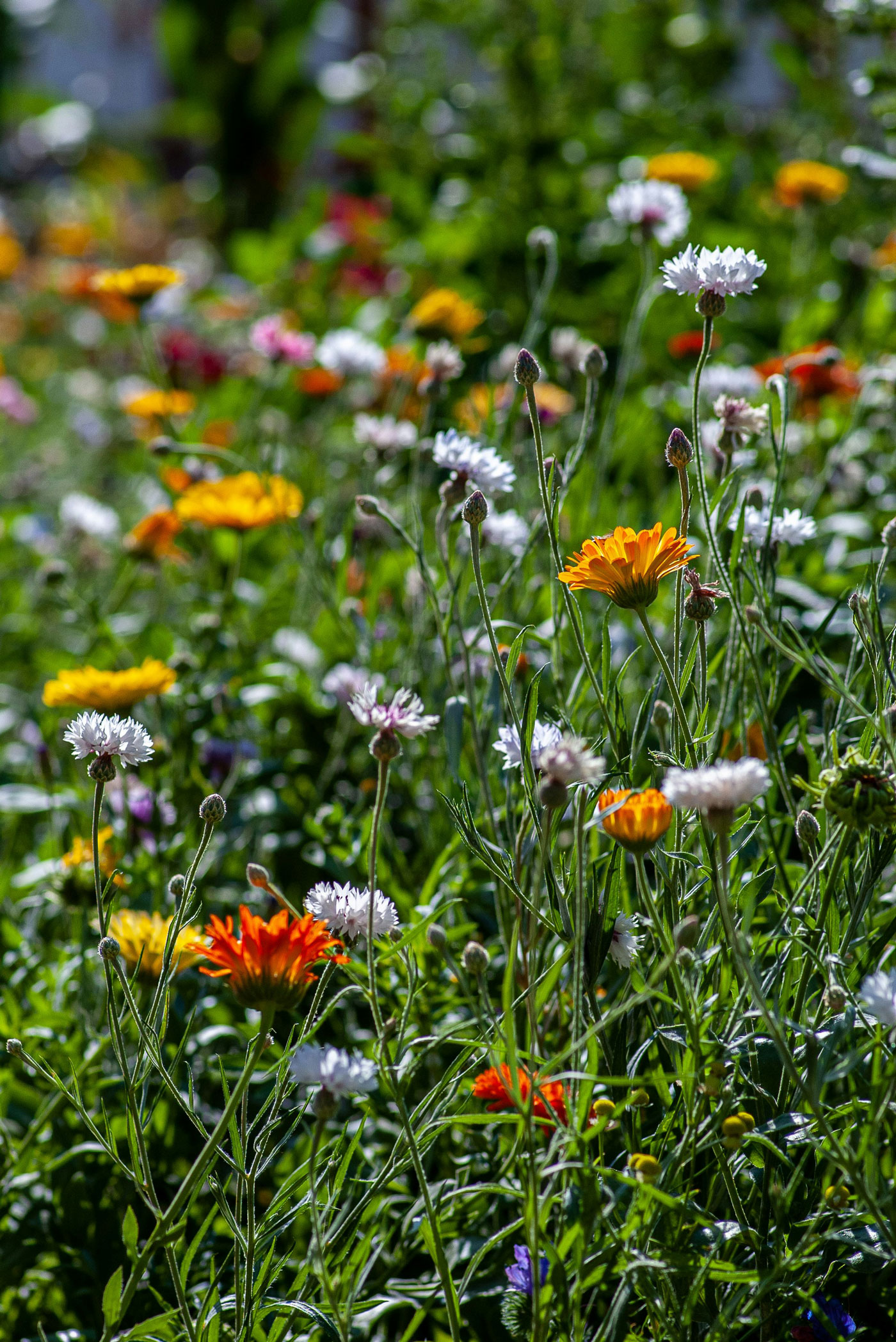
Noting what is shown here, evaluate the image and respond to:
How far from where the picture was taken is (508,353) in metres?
1.53

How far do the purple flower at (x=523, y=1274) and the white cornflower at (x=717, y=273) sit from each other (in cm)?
59

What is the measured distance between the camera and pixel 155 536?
4.76 ft

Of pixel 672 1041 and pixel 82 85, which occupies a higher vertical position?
pixel 82 85

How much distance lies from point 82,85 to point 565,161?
25.5 feet

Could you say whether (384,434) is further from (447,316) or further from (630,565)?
(630,565)

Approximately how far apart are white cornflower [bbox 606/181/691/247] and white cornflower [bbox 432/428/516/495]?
0.54 m

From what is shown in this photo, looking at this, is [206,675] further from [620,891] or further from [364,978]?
[620,891]

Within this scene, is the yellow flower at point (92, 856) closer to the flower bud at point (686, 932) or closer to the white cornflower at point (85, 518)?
the flower bud at point (686, 932)

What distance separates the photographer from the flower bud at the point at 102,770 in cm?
71

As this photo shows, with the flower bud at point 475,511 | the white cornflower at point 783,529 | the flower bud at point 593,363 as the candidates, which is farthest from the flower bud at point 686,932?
the flower bud at point 593,363

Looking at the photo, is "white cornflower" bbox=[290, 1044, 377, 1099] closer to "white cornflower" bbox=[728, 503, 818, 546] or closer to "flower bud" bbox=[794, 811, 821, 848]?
"flower bud" bbox=[794, 811, 821, 848]

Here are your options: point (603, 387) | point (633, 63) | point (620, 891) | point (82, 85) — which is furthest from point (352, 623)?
point (82, 85)

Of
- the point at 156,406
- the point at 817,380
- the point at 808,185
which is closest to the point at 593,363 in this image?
the point at 817,380

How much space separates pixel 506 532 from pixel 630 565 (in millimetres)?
417
